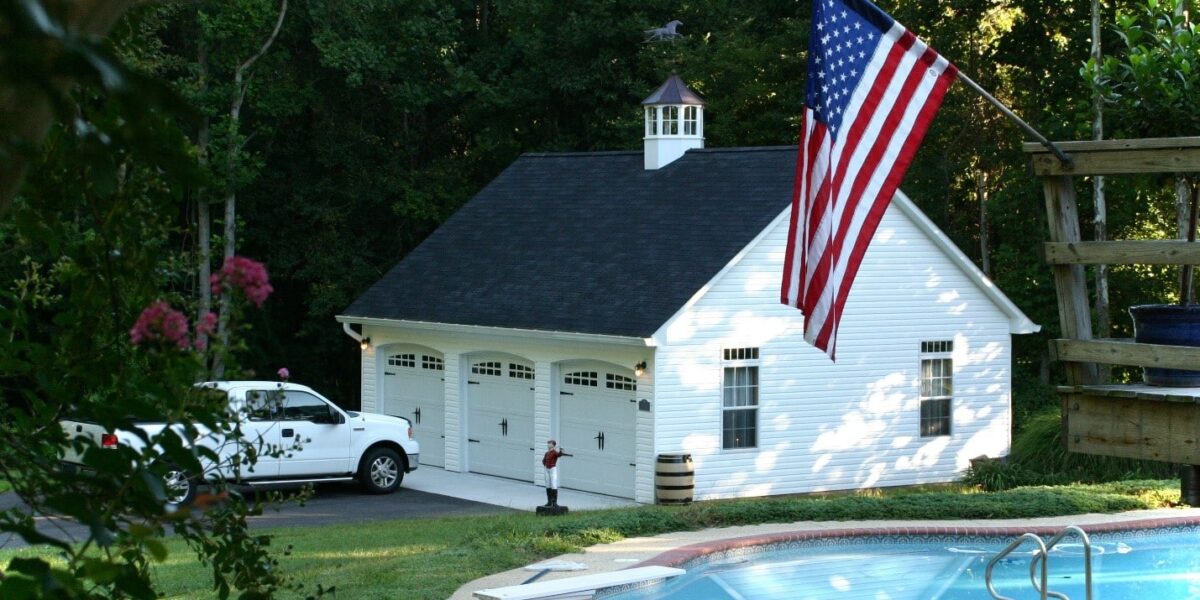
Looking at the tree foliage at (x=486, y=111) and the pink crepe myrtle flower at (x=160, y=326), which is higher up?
the tree foliage at (x=486, y=111)

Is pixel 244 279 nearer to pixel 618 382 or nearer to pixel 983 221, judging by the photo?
pixel 618 382

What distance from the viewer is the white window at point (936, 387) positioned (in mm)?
24078

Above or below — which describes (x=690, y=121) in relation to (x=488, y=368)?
above

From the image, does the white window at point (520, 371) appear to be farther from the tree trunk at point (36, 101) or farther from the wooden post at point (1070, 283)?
the tree trunk at point (36, 101)

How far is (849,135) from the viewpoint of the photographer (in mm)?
10211

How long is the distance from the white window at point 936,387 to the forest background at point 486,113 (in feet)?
25.6

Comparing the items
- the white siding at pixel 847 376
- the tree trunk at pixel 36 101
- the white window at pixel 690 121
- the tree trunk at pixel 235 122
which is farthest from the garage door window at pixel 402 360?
the tree trunk at pixel 36 101

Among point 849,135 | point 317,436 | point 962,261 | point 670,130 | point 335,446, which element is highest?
point 670,130

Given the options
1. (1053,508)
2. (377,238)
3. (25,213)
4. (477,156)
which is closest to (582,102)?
(477,156)

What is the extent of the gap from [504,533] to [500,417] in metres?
8.85

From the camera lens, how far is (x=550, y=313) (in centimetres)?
2317

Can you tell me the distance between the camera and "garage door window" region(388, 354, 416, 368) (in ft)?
87.0

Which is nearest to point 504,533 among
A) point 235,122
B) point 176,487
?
point 176,487

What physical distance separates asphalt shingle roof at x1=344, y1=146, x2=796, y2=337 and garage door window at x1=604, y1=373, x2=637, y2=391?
95 cm
